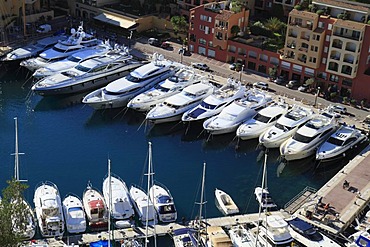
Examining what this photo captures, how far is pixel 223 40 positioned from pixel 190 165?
26.9 metres

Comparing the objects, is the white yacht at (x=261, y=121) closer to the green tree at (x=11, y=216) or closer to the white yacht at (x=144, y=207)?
the white yacht at (x=144, y=207)

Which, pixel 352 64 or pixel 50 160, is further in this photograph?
pixel 352 64

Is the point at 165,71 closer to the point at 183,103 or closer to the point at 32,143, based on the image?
the point at 183,103

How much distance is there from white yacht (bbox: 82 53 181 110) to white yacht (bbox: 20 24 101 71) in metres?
9.58

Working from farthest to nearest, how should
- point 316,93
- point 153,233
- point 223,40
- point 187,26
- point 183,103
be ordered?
1. point 187,26
2. point 223,40
3. point 316,93
4. point 183,103
5. point 153,233

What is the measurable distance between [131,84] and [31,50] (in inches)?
750

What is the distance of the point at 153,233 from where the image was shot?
162ft

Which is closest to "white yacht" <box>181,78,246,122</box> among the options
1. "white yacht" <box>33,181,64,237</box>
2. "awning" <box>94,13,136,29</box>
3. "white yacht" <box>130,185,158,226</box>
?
"white yacht" <box>130,185,158,226</box>

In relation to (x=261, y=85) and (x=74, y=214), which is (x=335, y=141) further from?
(x=74, y=214)

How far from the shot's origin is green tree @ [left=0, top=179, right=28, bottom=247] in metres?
33.5

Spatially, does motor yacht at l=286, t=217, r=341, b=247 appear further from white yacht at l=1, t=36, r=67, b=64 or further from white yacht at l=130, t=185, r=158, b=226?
white yacht at l=1, t=36, r=67, b=64

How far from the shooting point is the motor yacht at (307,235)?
4829 centimetres

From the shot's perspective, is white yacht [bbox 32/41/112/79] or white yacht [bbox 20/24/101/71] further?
white yacht [bbox 20/24/101/71]

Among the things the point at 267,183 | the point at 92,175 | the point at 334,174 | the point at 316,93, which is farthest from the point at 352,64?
the point at 92,175
